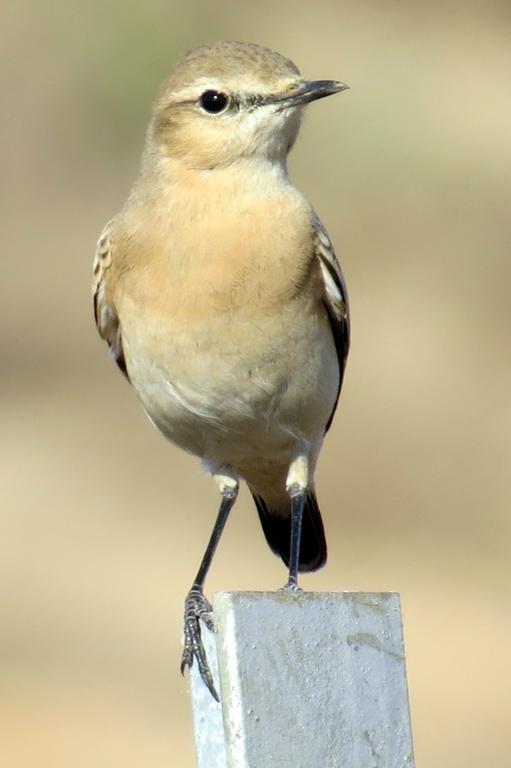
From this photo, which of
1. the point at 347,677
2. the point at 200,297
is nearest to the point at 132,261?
the point at 200,297

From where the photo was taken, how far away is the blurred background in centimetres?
1323

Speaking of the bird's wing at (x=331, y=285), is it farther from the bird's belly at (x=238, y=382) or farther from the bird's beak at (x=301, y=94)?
the bird's beak at (x=301, y=94)

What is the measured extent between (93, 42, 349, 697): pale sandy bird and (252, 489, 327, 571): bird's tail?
0.92 m

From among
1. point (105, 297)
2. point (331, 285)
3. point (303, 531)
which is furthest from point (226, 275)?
point (303, 531)

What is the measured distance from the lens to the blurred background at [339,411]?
13.2 m

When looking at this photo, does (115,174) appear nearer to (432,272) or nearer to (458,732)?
(432,272)

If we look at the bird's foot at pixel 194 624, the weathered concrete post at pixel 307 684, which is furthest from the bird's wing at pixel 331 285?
the weathered concrete post at pixel 307 684

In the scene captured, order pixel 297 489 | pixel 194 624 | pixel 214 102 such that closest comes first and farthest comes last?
1. pixel 194 624
2. pixel 214 102
3. pixel 297 489

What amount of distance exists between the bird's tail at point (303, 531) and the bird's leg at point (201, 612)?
0.56 meters

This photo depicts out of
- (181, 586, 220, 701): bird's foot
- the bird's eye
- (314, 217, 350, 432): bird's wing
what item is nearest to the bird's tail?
(314, 217, 350, 432): bird's wing

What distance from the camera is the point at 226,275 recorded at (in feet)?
22.4

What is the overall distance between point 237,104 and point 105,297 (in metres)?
0.97

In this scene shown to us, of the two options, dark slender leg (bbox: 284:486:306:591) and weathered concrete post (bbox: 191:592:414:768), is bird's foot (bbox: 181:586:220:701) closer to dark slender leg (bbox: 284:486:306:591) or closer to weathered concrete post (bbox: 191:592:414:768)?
dark slender leg (bbox: 284:486:306:591)

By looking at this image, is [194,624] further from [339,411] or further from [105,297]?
[339,411]
